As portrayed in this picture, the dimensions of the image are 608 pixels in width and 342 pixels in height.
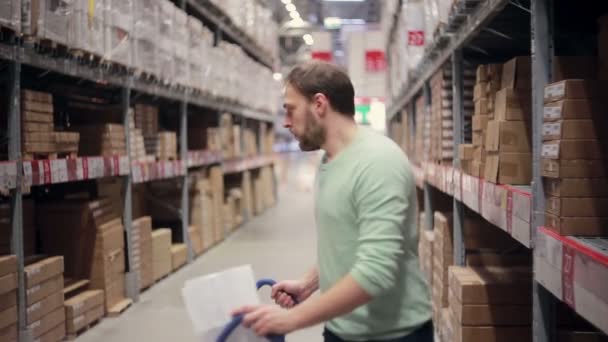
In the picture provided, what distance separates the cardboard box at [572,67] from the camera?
238cm

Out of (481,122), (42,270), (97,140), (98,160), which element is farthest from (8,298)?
(481,122)

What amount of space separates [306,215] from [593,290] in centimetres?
1126

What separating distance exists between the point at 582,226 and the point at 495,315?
1352 millimetres

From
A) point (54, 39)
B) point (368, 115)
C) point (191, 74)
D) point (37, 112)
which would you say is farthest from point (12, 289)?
point (368, 115)

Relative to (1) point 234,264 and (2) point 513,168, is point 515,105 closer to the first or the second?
(2) point 513,168

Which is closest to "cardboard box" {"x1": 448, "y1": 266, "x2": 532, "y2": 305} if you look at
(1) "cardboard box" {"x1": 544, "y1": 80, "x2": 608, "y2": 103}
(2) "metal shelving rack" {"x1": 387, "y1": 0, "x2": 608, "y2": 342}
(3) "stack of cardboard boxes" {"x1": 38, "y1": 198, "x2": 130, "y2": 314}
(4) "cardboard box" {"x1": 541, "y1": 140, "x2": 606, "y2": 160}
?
(2) "metal shelving rack" {"x1": 387, "y1": 0, "x2": 608, "y2": 342}

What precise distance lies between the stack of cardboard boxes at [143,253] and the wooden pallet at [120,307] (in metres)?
0.35

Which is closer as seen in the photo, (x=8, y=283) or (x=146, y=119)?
(x=8, y=283)

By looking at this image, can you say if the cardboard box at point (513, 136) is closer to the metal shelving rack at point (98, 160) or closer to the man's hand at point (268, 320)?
the man's hand at point (268, 320)

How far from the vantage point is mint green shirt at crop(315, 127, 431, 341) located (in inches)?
64.8

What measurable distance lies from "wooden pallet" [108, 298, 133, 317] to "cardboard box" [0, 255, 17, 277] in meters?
1.59

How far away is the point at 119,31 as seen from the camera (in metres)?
5.14

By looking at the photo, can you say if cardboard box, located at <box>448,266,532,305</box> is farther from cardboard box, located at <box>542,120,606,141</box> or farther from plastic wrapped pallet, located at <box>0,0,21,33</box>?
plastic wrapped pallet, located at <box>0,0,21,33</box>

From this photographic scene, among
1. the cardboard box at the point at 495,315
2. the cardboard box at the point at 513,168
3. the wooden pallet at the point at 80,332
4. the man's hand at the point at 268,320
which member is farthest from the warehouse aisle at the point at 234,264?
the man's hand at the point at 268,320
